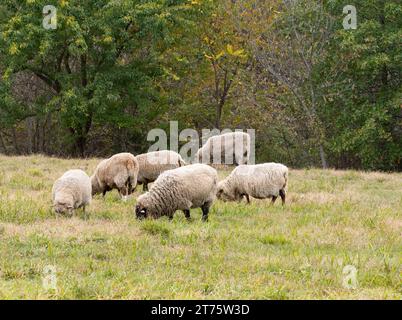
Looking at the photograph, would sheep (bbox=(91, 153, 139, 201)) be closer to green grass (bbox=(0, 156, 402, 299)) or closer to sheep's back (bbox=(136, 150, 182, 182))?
green grass (bbox=(0, 156, 402, 299))

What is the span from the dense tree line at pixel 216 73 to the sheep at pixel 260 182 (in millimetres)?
13129

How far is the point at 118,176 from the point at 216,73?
18.4 meters

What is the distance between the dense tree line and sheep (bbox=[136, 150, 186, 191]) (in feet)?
37.3

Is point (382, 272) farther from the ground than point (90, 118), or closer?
closer

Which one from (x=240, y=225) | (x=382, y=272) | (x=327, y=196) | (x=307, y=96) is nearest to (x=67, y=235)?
(x=240, y=225)

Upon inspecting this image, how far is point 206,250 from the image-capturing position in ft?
28.6

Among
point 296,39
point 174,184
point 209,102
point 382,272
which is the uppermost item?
point 296,39

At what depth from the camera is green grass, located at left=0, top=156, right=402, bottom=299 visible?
6746mm

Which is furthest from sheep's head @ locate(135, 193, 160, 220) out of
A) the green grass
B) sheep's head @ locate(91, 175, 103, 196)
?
sheep's head @ locate(91, 175, 103, 196)

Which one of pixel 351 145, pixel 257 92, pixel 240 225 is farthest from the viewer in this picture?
pixel 257 92

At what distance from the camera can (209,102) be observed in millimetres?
32438

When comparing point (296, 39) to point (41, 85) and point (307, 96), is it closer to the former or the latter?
point (307, 96)

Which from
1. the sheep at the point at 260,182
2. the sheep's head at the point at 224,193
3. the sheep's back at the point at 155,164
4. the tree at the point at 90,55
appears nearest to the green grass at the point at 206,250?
the sheep at the point at 260,182

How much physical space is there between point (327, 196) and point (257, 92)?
17.4 meters
